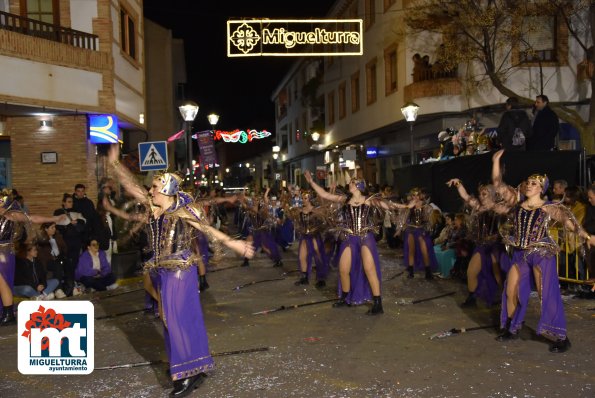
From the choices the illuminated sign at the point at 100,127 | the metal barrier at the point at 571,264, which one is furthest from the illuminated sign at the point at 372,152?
the metal barrier at the point at 571,264

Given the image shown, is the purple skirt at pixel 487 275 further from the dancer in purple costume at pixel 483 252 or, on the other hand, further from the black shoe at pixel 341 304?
the black shoe at pixel 341 304

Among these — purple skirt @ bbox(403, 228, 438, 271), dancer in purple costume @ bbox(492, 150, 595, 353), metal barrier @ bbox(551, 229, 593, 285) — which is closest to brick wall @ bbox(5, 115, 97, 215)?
purple skirt @ bbox(403, 228, 438, 271)

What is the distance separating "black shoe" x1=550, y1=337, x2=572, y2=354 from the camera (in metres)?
6.36

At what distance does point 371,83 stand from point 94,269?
19407 mm

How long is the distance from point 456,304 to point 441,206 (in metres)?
5.10

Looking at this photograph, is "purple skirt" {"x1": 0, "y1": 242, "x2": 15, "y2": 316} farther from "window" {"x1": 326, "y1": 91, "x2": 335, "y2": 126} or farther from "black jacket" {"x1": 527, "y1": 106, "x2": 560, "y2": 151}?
"window" {"x1": 326, "y1": 91, "x2": 335, "y2": 126}

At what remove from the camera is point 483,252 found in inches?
344

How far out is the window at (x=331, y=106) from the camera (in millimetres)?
35834

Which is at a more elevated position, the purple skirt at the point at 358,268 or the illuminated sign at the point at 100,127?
the illuminated sign at the point at 100,127

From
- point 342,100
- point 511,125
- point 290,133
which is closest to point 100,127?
point 511,125

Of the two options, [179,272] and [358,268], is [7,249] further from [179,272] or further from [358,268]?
[358,268]

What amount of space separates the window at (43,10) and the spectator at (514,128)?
1182 centimetres

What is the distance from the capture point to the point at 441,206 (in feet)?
45.4

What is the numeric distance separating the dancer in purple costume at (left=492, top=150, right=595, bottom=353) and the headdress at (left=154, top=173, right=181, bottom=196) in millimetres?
3796
